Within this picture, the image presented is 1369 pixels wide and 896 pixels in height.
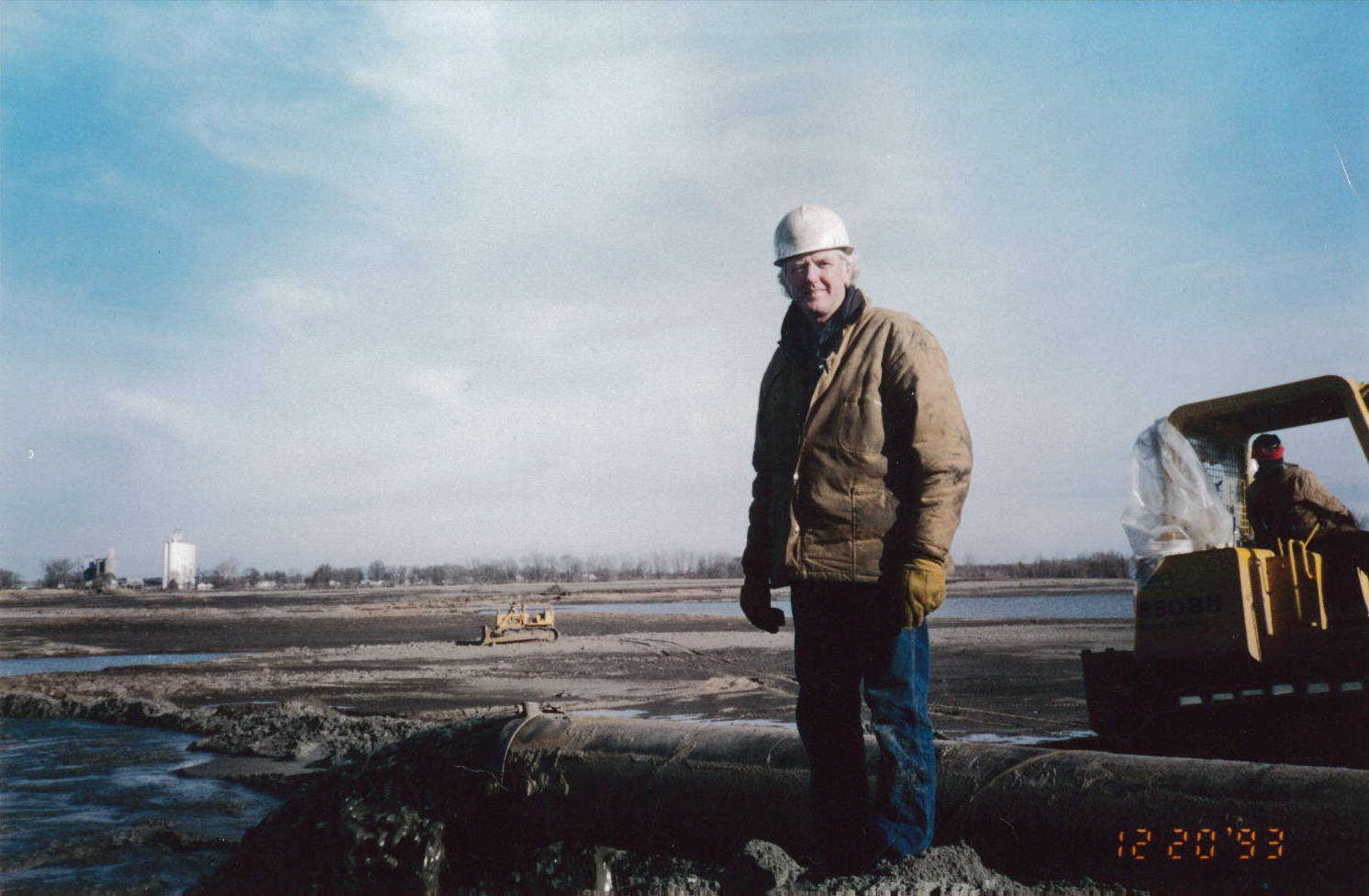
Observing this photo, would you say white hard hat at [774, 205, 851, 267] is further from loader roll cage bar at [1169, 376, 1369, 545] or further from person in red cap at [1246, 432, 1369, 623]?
loader roll cage bar at [1169, 376, 1369, 545]

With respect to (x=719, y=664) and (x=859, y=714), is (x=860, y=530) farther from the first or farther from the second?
(x=719, y=664)

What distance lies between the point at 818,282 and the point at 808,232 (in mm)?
151

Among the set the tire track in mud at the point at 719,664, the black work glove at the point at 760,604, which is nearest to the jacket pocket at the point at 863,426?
the black work glove at the point at 760,604

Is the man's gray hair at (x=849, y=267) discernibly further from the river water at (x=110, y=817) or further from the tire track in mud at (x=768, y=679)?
the river water at (x=110, y=817)

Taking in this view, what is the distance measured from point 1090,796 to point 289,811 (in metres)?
3.17

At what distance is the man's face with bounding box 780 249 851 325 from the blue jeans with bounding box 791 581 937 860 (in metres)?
0.84

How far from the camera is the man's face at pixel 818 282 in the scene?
8.91 feet

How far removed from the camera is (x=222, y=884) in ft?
12.1

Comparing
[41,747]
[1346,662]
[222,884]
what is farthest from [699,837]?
[41,747]

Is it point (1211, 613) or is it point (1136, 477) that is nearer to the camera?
point (1211, 613)

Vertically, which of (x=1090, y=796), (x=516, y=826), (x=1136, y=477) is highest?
(x=1136, y=477)

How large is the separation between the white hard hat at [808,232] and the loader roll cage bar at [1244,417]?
13.4 feet

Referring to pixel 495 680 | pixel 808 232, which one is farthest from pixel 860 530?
pixel 495 680

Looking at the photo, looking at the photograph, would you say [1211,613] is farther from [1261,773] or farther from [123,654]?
[123,654]
